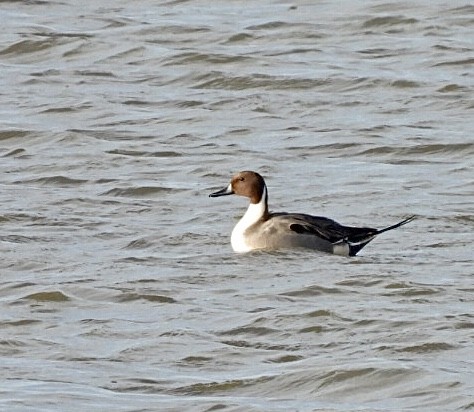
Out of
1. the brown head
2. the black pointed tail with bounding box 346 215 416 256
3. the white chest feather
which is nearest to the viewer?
the black pointed tail with bounding box 346 215 416 256

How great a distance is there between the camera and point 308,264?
425 inches

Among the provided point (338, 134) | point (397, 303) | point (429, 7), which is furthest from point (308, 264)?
point (429, 7)

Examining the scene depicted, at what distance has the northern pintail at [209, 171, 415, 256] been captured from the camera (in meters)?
11.0

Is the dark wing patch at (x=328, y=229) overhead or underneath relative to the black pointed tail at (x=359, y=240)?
overhead

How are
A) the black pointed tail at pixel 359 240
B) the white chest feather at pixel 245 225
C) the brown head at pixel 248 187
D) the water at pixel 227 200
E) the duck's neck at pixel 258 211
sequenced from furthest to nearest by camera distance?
the brown head at pixel 248 187, the duck's neck at pixel 258 211, the white chest feather at pixel 245 225, the black pointed tail at pixel 359 240, the water at pixel 227 200

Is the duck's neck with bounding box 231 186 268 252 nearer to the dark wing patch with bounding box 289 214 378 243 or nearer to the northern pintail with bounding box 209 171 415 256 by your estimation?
the northern pintail with bounding box 209 171 415 256

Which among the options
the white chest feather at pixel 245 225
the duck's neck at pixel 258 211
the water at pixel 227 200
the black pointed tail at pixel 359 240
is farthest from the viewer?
the duck's neck at pixel 258 211

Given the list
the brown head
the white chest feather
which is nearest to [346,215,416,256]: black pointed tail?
the white chest feather

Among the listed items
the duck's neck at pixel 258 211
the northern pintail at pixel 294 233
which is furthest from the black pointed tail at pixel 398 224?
the duck's neck at pixel 258 211

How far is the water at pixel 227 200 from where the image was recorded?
7.92 meters

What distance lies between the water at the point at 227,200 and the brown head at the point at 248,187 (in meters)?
0.34

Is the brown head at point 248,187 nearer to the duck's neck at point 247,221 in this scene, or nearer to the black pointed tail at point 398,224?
the duck's neck at point 247,221

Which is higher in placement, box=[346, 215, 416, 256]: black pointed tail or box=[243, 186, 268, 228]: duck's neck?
box=[243, 186, 268, 228]: duck's neck

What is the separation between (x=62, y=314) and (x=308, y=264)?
2076 millimetres
